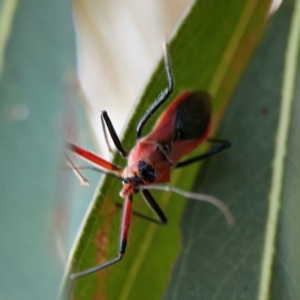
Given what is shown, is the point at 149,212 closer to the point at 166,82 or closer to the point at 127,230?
the point at 127,230

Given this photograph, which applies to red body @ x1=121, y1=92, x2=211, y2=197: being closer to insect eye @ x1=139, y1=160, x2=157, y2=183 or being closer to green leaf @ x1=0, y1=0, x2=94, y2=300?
insect eye @ x1=139, y1=160, x2=157, y2=183

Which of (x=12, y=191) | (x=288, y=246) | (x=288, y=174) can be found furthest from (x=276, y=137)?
(x=12, y=191)

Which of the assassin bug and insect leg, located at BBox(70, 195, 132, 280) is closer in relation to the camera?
insect leg, located at BBox(70, 195, 132, 280)

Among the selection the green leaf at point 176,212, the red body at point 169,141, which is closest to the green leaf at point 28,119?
the green leaf at point 176,212

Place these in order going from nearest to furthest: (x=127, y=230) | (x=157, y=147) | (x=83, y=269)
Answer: (x=83, y=269) < (x=127, y=230) < (x=157, y=147)

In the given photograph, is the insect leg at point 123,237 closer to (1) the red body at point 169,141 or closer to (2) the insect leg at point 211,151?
(1) the red body at point 169,141

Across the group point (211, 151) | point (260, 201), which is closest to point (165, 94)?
point (211, 151)

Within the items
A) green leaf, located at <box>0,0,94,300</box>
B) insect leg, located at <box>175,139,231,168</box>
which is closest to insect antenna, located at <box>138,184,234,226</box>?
insect leg, located at <box>175,139,231,168</box>

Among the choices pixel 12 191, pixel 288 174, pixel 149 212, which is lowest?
pixel 149 212
